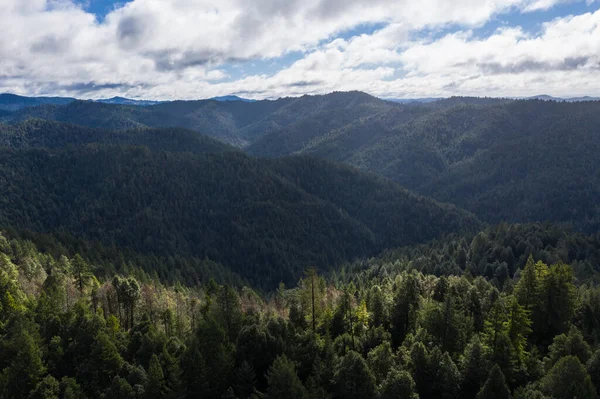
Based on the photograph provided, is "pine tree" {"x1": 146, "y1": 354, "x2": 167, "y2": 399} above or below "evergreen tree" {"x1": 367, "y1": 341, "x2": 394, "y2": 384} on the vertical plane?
above

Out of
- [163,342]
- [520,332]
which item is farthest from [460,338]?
[163,342]

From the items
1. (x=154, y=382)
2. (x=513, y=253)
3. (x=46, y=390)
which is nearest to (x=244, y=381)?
(x=154, y=382)

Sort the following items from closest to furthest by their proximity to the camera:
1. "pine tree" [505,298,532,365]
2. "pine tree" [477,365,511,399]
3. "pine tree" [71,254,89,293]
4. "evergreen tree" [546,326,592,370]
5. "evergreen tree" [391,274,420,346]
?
"pine tree" [477,365,511,399] → "evergreen tree" [546,326,592,370] → "pine tree" [505,298,532,365] → "evergreen tree" [391,274,420,346] → "pine tree" [71,254,89,293]

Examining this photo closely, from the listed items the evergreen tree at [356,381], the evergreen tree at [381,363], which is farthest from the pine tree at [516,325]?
the evergreen tree at [356,381]

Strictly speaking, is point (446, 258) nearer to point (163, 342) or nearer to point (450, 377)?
point (450, 377)

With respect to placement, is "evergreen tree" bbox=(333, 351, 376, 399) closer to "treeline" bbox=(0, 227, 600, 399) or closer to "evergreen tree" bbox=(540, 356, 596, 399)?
"treeline" bbox=(0, 227, 600, 399)

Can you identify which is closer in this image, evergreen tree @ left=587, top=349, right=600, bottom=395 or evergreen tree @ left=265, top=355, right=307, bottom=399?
evergreen tree @ left=265, top=355, right=307, bottom=399

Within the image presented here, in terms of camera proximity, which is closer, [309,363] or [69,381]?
[69,381]

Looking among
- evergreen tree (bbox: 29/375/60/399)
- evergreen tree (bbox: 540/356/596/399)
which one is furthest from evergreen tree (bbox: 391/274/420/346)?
evergreen tree (bbox: 29/375/60/399)

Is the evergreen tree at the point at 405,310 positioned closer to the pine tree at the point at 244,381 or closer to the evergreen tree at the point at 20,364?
the pine tree at the point at 244,381
